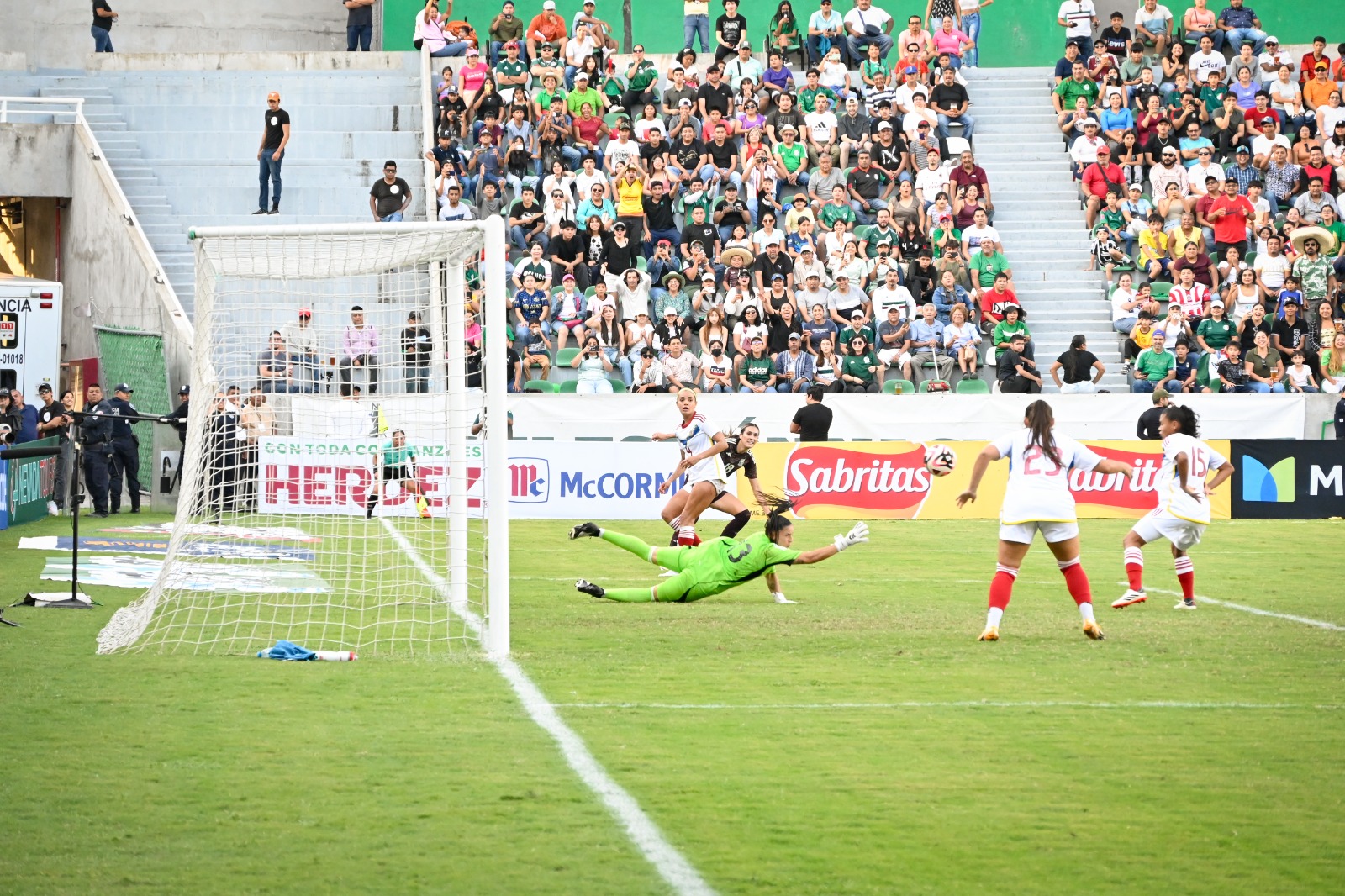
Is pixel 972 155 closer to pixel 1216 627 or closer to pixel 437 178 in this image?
pixel 437 178

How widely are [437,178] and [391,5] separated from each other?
8.03 metres

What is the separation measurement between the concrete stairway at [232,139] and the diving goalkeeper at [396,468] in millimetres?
10236

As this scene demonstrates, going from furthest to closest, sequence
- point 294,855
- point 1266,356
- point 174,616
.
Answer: point 1266,356
point 174,616
point 294,855

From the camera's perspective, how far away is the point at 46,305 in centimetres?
2706

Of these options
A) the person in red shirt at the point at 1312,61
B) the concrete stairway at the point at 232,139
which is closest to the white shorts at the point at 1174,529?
the concrete stairway at the point at 232,139

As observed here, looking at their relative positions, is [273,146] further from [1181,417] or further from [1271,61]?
[1181,417]

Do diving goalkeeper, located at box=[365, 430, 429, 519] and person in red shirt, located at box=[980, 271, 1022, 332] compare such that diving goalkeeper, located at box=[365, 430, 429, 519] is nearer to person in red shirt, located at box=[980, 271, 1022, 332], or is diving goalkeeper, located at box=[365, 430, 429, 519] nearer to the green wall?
person in red shirt, located at box=[980, 271, 1022, 332]

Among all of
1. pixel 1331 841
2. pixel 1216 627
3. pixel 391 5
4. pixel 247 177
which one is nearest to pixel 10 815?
pixel 1331 841

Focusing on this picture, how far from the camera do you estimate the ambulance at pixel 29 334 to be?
26.8 metres

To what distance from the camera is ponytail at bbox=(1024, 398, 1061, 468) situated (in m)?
11.4

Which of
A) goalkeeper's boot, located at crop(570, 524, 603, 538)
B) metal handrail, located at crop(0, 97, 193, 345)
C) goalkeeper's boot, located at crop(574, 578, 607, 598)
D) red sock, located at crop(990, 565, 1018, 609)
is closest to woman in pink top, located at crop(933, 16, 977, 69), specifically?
metal handrail, located at crop(0, 97, 193, 345)

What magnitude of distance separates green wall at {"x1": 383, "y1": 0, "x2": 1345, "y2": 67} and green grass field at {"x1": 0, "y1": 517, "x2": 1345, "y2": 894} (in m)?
25.2

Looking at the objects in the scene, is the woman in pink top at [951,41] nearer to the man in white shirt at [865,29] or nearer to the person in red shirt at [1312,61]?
the man in white shirt at [865,29]

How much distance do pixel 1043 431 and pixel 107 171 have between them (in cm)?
2244
